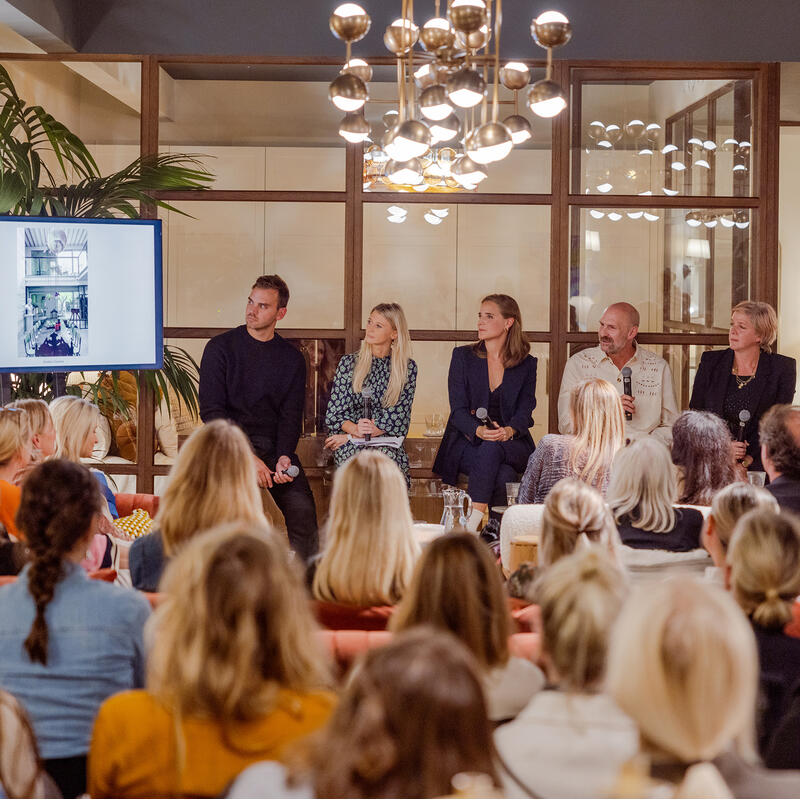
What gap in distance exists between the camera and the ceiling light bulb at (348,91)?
3.71 m

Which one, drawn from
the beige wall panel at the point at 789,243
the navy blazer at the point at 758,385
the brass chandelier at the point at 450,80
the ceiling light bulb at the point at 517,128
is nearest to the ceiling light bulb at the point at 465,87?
the brass chandelier at the point at 450,80

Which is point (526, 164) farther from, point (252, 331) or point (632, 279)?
point (252, 331)

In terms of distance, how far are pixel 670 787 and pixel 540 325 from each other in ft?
16.2

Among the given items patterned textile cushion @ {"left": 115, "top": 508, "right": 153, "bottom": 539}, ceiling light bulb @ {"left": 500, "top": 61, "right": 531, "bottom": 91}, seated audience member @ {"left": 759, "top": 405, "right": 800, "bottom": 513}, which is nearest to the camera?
seated audience member @ {"left": 759, "top": 405, "right": 800, "bottom": 513}

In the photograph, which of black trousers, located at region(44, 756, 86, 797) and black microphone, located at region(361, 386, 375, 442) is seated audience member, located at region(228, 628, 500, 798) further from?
black microphone, located at region(361, 386, 375, 442)

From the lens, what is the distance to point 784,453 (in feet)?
12.1

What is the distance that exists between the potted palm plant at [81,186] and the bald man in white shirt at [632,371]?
7.38 ft

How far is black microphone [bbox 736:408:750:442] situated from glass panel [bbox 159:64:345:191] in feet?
9.03

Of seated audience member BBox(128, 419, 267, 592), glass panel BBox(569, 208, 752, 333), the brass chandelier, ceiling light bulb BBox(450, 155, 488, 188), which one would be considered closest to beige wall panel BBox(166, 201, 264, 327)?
glass panel BBox(569, 208, 752, 333)

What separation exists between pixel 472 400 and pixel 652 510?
2470 mm

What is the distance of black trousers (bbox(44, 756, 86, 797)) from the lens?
2.26 meters

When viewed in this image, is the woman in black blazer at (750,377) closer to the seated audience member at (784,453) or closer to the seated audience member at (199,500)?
the seated audience member at (784,453)

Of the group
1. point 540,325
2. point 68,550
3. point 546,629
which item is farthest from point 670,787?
point 540,325

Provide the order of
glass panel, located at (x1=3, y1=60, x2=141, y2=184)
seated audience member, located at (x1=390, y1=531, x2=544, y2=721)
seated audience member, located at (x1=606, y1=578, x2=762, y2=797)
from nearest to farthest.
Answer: seated audience member, located at (x1=606, y1=578, x2=762, y2=797), seated audience member, located at (x1=390, y1=531, x2=544, y2=721), glass panel, located at (x1=3, y1=60, x2=141, y2=184)
